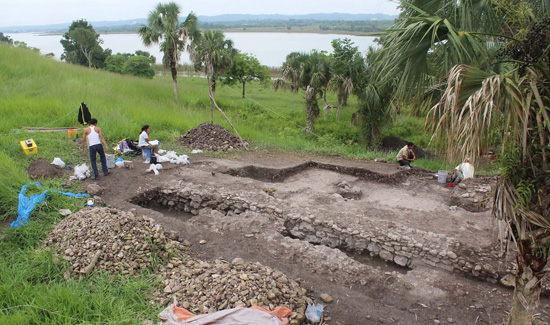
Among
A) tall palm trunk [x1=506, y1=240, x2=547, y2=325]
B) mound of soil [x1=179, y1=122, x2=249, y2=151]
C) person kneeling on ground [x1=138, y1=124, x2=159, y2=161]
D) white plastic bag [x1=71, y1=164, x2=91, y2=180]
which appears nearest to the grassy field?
mound of soil [x1=179, y1=122, x2=249, y2=151]

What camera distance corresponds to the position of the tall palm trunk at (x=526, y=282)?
346 centimetres

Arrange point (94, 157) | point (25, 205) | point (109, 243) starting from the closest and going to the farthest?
point (109, 243)
point (25, 205)
point (94, 157)

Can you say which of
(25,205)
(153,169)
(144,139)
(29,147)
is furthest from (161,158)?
(25,205)

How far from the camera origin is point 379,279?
5.36 metres

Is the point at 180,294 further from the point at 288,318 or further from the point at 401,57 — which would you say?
the point at 401,57

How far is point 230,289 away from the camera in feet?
14.0

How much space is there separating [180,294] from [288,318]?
4.29 feet

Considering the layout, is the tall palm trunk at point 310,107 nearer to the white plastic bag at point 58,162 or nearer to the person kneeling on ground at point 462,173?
the person kneeling on ground at point 462,173

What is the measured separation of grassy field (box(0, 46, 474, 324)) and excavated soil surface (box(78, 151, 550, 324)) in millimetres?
1501

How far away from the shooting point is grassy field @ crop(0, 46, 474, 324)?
4.09 m

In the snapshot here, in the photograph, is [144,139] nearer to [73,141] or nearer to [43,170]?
[43,170]

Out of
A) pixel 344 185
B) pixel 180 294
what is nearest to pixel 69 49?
pixel 344 185

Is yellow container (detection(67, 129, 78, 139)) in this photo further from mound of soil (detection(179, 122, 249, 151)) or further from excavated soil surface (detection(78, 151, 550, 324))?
mound of soil (detection(179, 122, 249, 151))

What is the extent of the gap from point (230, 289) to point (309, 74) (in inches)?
555
